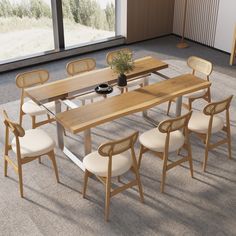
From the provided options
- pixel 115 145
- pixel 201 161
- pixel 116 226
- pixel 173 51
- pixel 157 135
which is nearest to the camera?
pixel 115 145

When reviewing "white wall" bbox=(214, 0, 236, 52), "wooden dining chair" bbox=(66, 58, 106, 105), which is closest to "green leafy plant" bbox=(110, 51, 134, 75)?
"wooden dining chair" bbox=(66, 58, 106, 105)

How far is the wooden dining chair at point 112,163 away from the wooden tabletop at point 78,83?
914 mm

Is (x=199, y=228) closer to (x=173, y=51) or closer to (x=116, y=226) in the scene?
(x=116, y=226)

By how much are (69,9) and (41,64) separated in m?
1.07

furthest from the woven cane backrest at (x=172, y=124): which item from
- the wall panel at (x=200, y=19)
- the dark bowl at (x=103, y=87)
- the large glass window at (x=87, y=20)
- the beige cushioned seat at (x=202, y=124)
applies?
Answer: the wall panel at (x=200, y=19)

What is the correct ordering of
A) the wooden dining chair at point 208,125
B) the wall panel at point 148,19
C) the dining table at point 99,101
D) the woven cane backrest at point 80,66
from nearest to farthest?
the dining table at point 99,101 → the wooden dining chair at point 208,125 → the woven cane backrest at point 80,66 → the wall panel at point 148,19

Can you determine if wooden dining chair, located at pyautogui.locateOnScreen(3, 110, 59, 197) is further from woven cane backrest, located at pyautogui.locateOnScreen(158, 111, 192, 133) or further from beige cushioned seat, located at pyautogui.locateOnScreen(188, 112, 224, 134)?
beige cushioned seat, located at pyautogui.locateOnScreen(188, 112, 224, 134)

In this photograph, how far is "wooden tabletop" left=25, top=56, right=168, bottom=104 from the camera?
4.14 metres

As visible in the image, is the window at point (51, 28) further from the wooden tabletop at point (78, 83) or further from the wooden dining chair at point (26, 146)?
the wooden dining chair at point (26, 146)

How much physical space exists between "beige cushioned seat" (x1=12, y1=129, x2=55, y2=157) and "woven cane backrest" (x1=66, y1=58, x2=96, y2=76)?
1.19 m

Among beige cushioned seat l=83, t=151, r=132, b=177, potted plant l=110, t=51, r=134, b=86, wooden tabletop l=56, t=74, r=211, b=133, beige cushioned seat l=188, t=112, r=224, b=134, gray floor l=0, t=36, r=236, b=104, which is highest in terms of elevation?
potted plant l=110, t=51, r=134, b=86

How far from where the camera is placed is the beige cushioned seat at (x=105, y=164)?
3.43 m

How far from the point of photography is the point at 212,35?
7.45 meters

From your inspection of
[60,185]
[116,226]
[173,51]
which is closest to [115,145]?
[116,226]
